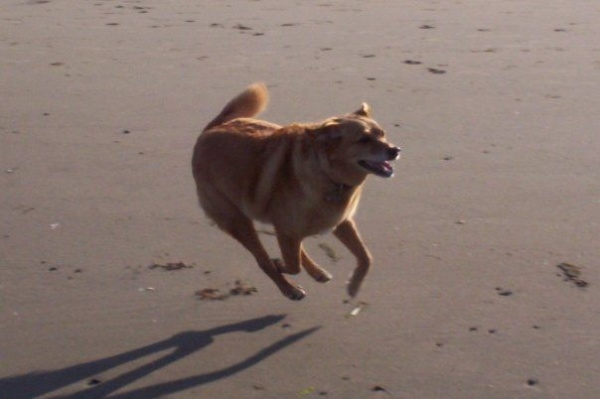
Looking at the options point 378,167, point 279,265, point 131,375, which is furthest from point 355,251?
point 131,375

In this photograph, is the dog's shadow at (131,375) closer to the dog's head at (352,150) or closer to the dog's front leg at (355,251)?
the dog's front leg at (355,251)

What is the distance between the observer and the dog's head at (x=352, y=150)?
471cm

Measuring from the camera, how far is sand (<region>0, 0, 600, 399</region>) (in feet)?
14.4

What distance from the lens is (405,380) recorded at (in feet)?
13.9

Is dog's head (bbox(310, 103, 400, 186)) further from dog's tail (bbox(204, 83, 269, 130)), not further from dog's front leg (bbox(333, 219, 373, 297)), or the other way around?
dog's tail (bbox(204, 83, 269, 130))

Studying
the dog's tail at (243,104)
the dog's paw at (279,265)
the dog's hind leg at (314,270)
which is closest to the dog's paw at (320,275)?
the dog's hind leg at (314,270)

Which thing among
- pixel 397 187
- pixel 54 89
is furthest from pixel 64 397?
pixel 54 89

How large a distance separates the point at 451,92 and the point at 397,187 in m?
1.86

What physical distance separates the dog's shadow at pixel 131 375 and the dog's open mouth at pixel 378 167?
2.36 feet

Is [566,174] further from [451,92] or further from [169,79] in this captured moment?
[169,79]

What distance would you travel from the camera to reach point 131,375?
171 inches

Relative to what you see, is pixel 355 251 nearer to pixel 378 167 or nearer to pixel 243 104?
pixel 378 167

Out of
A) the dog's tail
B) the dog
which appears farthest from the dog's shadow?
the dog's tail

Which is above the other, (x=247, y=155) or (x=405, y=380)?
(x=247, y=155)
